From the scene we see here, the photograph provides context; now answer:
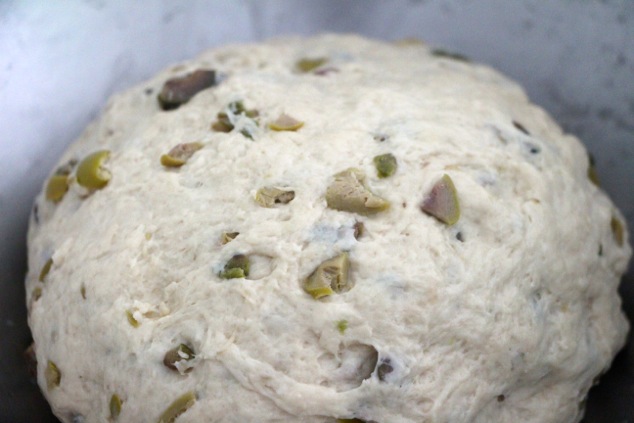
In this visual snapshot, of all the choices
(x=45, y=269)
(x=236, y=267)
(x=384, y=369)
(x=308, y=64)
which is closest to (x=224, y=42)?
(x=308, y=64)

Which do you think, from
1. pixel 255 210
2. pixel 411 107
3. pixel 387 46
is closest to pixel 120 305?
pixel 255 210

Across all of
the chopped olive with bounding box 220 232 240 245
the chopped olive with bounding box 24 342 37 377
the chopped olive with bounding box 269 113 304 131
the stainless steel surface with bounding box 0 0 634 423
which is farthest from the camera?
the stainless steel surface with bounding box 0 0 634 423

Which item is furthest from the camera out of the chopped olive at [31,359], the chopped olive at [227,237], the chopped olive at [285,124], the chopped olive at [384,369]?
the chopped olive at [31,359]

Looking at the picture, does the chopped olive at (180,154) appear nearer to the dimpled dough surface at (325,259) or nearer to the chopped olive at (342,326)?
the dimpled dough surface at (325,259)

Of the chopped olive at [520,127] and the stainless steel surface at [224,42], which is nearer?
the chopped olive at [520,127]

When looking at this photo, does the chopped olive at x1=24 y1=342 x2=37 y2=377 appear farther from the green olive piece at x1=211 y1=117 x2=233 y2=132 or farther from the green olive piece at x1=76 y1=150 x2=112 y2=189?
the green olive piece at x1=211 y1=117 x2=233 y2=132

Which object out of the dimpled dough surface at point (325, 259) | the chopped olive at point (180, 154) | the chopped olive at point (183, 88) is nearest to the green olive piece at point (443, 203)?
the dimpled dough surface at point (325, 259)

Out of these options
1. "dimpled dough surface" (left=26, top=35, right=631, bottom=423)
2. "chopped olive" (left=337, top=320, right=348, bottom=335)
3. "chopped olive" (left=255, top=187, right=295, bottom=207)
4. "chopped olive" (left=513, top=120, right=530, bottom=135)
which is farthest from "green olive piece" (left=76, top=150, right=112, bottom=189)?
"chopped olive" (left=513, top=120, right=530, bottom=135)
